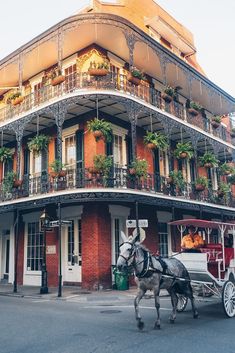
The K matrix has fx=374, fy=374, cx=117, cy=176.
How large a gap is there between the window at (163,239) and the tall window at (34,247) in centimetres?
607

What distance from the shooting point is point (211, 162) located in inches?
797

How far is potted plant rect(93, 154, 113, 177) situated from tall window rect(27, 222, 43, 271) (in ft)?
18.3

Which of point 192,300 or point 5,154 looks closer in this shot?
point 192,300

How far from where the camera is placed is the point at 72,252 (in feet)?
→ 56.1

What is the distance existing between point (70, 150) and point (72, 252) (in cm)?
478

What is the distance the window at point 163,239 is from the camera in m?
19.4

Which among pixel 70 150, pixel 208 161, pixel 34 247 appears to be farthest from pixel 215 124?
pixel 34 247

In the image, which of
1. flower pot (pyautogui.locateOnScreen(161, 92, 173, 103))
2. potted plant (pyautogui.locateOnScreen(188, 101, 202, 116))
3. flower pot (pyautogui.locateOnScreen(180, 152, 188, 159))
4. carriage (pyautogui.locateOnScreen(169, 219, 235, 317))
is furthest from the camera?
potted plant (pyautogui.locateOnScreen(188, 101, 202, 116))

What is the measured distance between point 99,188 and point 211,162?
8195 mm

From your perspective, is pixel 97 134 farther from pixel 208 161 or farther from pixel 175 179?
pixel 208 161

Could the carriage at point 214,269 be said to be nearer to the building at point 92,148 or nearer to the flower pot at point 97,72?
the building at point 92,148

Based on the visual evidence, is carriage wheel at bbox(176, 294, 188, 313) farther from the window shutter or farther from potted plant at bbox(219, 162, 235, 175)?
potted plant at bbox(219, 162, 235, 175)

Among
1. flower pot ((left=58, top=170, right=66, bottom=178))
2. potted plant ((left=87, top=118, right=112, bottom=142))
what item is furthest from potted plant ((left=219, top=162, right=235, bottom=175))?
flower pot ((left=58, top=170, right=66, bottom=178))

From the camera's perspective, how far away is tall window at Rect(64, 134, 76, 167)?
17594 mm
